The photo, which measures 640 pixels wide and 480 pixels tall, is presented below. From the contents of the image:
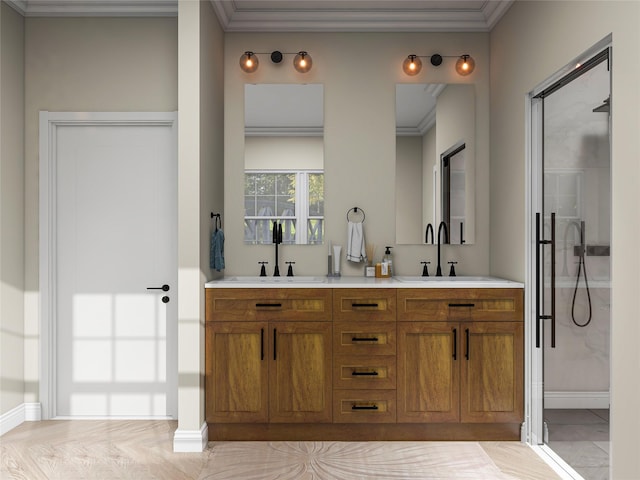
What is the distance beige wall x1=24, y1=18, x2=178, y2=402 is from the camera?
140 inches

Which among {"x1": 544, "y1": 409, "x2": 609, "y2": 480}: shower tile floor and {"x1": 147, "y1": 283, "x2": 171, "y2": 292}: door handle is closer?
{"x1": 544, "y1": 409, "x2": 609, "y2": 480}: shower tile floor

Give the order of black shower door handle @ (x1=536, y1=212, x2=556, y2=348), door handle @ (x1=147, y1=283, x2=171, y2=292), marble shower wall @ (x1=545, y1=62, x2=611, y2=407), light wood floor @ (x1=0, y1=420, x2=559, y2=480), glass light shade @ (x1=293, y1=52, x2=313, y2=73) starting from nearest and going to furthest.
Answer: marble shower wall @ (x1=545, y1=62, x2=611, y2=407) → light wood floor @ (x1=0, y1=420, x2=559, y2=480) → black shower door handle @ (x1=536, y1=212, x2=556, y2=348) → door handle @ (x1=147, y1=283, x2=171, y2=292) → glass light shade @ (x1=293, y1=52, x2=313, y2=73)

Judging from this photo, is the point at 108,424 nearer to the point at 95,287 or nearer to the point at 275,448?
the point at 95,287

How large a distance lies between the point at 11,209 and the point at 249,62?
1876mm

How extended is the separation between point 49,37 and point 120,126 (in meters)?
0.77

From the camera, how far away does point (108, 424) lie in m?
3.49

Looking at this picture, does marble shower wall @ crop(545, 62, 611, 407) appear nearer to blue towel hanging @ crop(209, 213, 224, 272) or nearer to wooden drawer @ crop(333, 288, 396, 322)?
wooden drawer @ crop(333, 288, 396, 322)

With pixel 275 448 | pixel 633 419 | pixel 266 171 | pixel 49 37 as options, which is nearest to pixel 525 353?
pixel 633 419

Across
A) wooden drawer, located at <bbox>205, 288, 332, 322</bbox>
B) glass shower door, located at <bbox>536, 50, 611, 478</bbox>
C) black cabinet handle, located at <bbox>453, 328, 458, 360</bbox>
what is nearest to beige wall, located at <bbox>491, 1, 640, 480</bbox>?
glass shower door, located at <bbox>536, 50, 611, 478</bbox>

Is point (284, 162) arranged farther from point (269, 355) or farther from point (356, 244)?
point (269, 355)

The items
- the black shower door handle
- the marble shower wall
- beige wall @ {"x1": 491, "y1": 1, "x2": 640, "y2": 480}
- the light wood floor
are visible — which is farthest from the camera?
the black shower door handle

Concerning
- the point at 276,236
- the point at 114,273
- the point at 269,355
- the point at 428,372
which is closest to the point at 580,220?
the point at 428,372

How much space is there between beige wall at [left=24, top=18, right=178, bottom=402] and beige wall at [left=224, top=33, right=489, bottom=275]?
18.9 inches

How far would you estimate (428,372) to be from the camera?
3.14 metres
